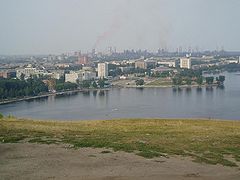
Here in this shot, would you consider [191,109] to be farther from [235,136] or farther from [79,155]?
[79,155]

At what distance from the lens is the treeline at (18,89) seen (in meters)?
16.8

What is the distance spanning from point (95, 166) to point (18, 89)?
16.6m

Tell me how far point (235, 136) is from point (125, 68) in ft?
101

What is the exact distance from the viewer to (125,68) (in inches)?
1321

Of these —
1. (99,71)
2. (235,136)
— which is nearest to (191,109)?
(235,136)

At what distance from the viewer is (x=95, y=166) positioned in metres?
1.90

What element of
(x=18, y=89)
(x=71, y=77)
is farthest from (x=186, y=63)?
(x=18, y=89)

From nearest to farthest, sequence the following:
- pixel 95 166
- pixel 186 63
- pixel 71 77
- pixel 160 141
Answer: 1. pixel 95 166
2. pixel 160 141
3. pixel 71 77
4. pixel 186 63

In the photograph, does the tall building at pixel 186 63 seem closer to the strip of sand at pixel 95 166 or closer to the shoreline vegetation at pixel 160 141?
the shoreline vegetation at pixel 160 141

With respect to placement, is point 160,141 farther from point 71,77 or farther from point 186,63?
point 186,63

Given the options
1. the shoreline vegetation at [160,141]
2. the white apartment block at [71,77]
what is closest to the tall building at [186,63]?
the white apartment block at [71,77]

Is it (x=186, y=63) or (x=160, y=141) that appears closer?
(x=160, y=141)

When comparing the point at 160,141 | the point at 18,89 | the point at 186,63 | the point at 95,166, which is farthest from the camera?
the point at 186,63

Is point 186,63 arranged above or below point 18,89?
above
